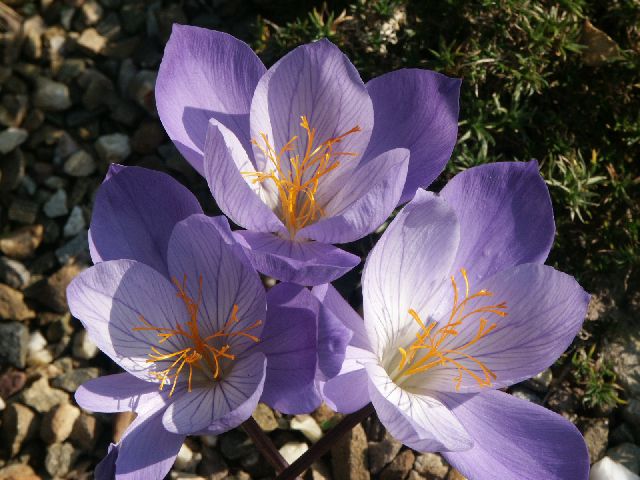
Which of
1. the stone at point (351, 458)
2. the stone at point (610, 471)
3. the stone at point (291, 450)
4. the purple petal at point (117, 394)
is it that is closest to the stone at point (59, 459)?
the stone at point (291, 450)

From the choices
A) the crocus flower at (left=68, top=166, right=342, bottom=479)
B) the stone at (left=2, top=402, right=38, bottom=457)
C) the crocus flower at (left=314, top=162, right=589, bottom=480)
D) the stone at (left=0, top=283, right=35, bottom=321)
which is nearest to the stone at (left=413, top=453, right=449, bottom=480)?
the crocus flower at (left=314, top=162, right=589, bottom=480)

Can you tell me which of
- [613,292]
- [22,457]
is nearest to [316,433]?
[22,457]

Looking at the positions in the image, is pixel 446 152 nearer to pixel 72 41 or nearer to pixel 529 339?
pixel 529 339

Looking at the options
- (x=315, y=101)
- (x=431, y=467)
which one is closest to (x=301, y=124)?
(x=315, y=101)

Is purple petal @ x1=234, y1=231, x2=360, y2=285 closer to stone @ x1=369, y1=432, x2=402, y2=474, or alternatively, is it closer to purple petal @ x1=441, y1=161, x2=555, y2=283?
purple petal @ x1=441, y1=161, x2=555, y2=283

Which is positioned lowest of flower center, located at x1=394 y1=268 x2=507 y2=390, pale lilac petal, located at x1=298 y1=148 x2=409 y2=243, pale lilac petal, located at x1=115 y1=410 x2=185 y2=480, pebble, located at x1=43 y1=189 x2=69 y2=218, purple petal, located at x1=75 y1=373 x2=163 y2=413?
pebble, located at x1=43 y1=189 x2=69 y2=218

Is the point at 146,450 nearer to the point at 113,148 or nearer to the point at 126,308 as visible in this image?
the point at 126,308

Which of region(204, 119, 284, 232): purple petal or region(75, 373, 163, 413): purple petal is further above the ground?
region(204, 119, 284, 232): purple petal

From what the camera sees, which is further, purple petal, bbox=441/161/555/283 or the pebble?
the pebble

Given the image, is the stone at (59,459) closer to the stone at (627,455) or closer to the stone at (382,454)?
the stone at (382,454)
